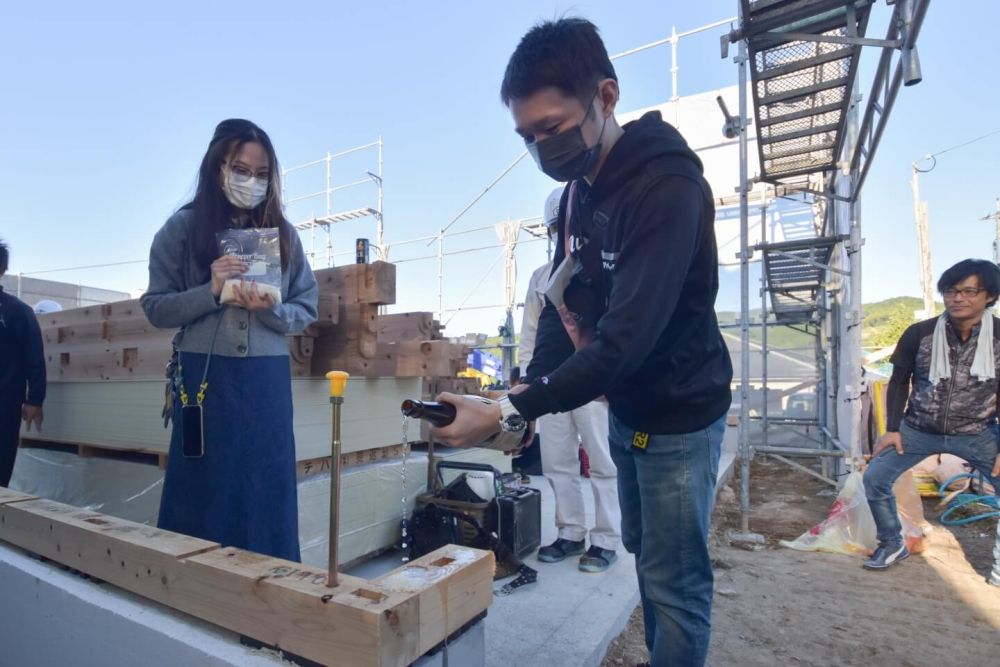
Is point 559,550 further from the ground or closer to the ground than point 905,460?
closer to the ground

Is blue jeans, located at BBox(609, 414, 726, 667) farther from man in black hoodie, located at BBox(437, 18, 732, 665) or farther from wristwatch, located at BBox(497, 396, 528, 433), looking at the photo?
wristwatch, located at BBox(497, 396, 528, 433)

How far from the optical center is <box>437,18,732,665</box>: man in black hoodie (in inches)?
44.6

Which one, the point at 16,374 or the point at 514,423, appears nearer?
the point at 514,423

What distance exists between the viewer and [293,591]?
3.48ft

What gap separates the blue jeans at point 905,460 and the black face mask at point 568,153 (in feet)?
11.3

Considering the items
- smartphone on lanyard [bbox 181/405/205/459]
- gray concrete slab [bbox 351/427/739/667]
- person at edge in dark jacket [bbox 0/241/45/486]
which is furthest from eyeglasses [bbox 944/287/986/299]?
person at edge in dark jacket [bbox 0/241/45/486]

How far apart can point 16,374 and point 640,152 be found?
3677 mm

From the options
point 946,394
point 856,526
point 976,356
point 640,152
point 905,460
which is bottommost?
point 856,526

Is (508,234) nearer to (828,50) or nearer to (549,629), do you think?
(828,50)

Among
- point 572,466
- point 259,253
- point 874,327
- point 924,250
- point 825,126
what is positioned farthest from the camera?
point 874,327

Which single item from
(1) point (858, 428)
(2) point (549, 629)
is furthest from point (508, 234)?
(2) point (549, 629)

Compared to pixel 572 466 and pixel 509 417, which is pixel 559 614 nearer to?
pixel 572 466

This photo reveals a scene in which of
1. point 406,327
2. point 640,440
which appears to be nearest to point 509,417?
point 640,440

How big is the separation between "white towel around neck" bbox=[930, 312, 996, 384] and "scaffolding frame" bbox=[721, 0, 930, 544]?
4.76 feet
